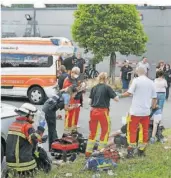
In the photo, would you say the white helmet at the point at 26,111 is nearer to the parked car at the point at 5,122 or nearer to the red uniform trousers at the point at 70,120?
the parked car at the point at 5,122

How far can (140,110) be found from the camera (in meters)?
Answer: 8.20

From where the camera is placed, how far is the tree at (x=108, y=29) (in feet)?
64.0

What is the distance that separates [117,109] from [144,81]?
6.85 m

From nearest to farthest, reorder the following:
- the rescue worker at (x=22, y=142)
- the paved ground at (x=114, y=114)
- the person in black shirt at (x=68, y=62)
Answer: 1. the rescue worker at (x=22, y=142)
2. the paved ground at (x=114, y=114)
3. the person in black shirt at (x=68, y=62)

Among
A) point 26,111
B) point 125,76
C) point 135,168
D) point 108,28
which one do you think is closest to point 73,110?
point 135,168

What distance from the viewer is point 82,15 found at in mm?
19875

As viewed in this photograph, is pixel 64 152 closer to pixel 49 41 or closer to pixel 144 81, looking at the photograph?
pixel 144 81

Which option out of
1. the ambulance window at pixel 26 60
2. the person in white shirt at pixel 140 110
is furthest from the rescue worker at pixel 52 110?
the ambulance window at pixel 26 60

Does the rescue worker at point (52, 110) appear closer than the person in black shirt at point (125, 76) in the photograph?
Yes

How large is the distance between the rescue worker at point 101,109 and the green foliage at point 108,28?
37.1ft

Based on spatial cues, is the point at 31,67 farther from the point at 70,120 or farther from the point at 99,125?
the point at 99,125

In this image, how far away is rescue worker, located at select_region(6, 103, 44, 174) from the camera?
21.2 ft

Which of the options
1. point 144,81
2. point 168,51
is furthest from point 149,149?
point 168,51

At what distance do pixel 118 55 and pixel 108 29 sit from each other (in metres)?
6.26
